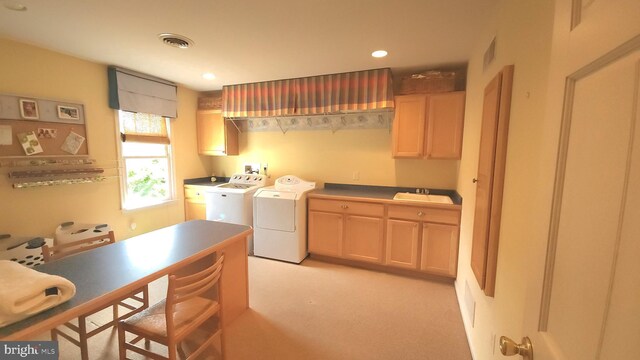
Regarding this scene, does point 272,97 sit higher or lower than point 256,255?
higher

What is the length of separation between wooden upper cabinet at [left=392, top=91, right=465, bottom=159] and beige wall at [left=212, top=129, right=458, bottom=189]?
1.13ft

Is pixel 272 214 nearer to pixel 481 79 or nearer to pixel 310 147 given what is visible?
pixel 310 147

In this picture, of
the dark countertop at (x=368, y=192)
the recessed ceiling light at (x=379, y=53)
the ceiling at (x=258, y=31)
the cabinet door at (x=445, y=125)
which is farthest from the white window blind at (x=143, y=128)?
the cabinet door at (x=445, y=125)

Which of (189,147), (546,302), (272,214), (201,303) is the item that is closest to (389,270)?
(272,214)

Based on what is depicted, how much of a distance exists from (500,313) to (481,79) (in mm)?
1636

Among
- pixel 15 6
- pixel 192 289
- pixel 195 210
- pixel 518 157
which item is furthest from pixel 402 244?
pixel 15 6

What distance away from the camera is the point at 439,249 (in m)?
2.77

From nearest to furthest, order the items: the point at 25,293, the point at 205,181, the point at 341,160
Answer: the point at 25,293 → the point at 341,160 → the point at 205,181

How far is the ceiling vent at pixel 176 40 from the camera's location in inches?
87.0

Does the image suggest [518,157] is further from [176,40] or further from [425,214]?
[176,40]

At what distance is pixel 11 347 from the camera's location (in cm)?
98

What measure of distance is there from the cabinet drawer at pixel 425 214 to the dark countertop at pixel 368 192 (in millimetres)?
84

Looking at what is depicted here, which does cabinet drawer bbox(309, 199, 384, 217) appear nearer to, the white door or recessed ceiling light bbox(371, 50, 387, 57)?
recessed ceiling light bbox(371, 50, 387, 57)

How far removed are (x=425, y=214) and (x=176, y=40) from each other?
2.93 metres
